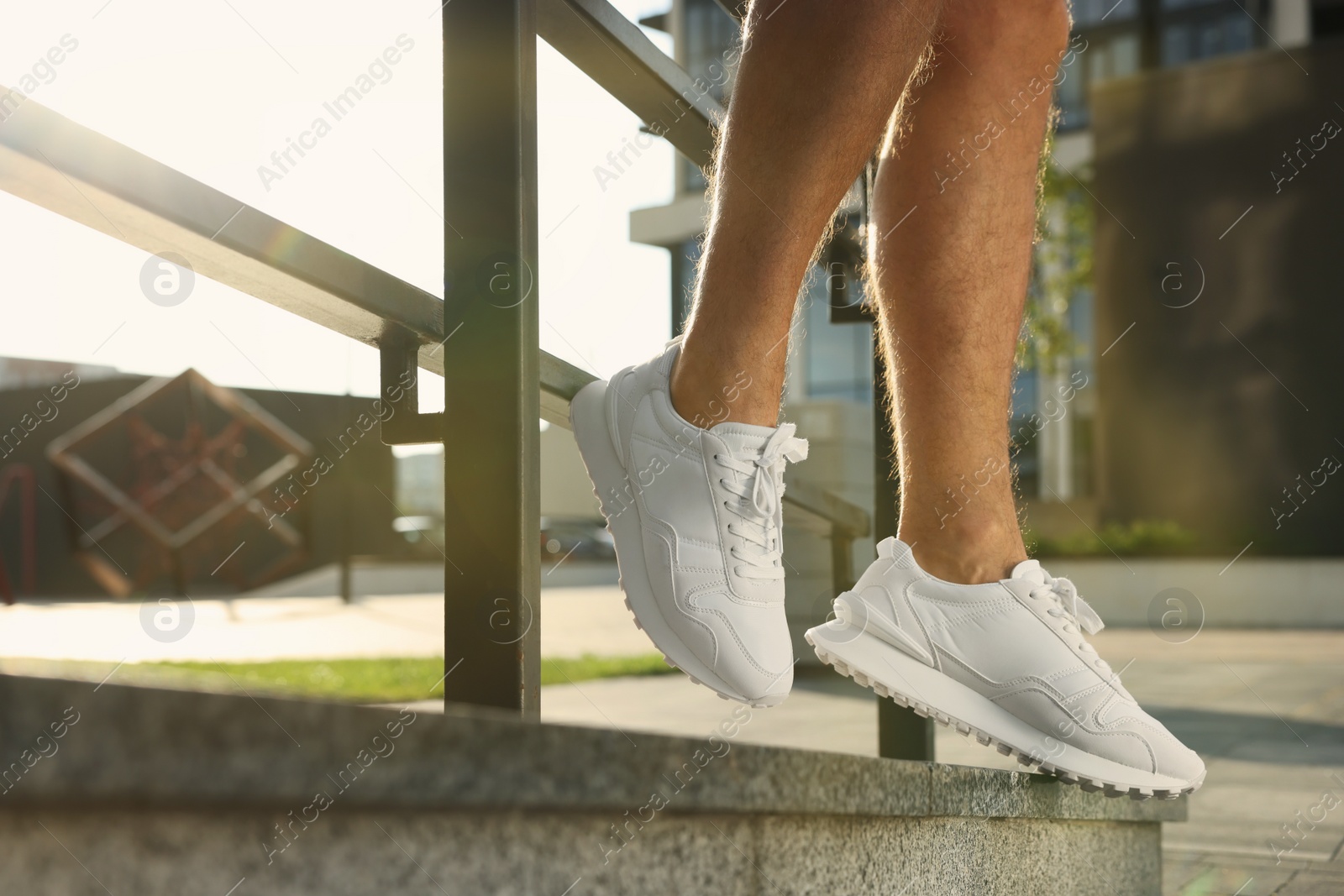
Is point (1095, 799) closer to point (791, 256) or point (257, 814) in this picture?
point (791, 256)

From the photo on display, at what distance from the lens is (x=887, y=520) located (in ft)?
4.58

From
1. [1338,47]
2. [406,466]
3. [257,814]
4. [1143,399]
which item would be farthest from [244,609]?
[406,466]

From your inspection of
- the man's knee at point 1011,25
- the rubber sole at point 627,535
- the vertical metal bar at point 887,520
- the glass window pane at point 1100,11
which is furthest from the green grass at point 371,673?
the glass window pane at point 1100,11

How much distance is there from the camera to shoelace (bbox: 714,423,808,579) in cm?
88

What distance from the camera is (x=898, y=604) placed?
1.00 metres

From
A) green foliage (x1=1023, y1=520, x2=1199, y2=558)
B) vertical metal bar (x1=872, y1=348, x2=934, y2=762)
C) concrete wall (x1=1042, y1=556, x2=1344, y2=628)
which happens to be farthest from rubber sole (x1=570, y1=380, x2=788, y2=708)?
green foliage (x1=1023, y1=520, x2=1199, y2=558)

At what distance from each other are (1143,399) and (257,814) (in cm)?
1131

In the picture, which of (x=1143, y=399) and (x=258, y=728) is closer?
(x=258, y=728)

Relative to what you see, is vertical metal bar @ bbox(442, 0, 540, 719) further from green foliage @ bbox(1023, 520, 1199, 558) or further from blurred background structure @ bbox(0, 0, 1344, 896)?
green foliage @ bbox(1023, 520, 1199, 558)

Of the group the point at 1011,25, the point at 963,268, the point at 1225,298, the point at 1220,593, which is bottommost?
the point at 1220,593

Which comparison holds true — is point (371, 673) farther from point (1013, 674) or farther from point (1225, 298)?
point (1225, 298)

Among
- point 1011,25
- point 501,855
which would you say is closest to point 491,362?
point 501,855

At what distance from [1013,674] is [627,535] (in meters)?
0.38

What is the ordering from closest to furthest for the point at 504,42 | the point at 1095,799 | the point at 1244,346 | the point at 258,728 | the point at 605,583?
the point at 258,728
the point at 504,42
the point at 1095,799
the point at 1244,346
the point at 605,583
